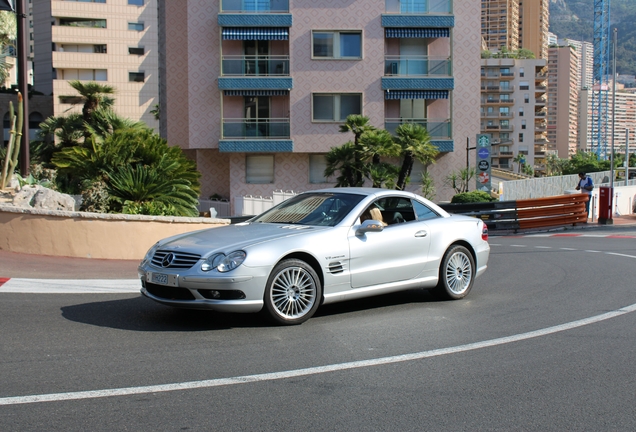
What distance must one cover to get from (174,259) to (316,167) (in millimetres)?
31545

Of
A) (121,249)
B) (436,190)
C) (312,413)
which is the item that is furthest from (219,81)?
(312,413)

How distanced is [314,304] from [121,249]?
6.45m

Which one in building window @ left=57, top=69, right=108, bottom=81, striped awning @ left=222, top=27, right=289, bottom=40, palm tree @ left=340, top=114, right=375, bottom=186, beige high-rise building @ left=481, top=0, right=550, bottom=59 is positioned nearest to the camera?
palm tree @ left=340, top=114, right=375, bottom=186

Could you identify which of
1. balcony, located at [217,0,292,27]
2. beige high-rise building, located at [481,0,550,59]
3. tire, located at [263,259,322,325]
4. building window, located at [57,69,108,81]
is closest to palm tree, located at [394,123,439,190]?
balcony, located at [217,0,292,27]

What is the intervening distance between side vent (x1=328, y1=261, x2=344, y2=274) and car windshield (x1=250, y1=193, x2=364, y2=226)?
0.53 m

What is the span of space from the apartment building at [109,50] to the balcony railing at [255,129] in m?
25.5

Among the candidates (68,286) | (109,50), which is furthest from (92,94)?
(68,286)

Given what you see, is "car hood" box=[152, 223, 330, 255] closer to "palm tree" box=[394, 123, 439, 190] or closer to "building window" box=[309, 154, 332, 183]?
"palm tree" box=[394, 123, 439, 190]

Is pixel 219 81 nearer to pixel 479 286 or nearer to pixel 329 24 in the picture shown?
pixel 329 24

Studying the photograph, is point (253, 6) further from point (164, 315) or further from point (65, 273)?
point (164, 315)

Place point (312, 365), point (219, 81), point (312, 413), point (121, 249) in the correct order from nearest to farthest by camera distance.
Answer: point (312, 413) < point (312, 365) < point (121, 249) < point (219, 81)

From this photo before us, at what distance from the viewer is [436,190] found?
38.9 metres

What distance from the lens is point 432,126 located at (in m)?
38.2

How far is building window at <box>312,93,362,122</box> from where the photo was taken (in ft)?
124
